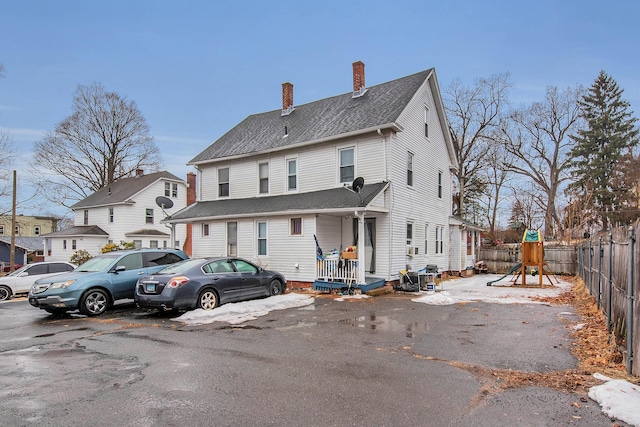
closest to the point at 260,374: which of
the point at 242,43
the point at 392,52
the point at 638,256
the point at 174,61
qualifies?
A: the point at 638,256

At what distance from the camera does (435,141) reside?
19.6 metres

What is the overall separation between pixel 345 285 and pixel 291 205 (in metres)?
4.00

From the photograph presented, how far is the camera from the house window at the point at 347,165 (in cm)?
1571

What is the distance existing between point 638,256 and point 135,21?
2010 centimetres

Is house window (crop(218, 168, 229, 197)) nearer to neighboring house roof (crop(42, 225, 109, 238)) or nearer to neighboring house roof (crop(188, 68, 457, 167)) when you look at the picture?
neighboring house roof (crop(188, 68, 457, 167))

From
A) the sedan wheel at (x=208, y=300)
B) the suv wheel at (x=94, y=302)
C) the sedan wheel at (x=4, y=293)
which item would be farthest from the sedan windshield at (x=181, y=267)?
the sedan wheel at (x=4, y=293)

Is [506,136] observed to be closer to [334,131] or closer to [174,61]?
[334,131]

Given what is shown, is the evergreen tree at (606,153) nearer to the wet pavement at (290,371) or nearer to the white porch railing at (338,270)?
the white porch railing at (338,270)

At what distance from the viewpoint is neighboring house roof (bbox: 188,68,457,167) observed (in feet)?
51.3

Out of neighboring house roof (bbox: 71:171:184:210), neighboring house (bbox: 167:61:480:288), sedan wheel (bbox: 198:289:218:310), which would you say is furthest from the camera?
neighboring house roof (bbox: 71:171:184:210)

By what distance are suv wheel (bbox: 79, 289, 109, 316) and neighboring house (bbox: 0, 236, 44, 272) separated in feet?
123

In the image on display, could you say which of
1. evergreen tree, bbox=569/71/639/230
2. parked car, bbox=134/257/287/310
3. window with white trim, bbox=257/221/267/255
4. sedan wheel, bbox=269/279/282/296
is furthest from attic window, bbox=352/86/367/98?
evergreen tree, bbox=569/71/639/230

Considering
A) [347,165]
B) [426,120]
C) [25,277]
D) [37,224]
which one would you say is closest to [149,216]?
[25,277]

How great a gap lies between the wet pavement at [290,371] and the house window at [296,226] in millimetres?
6282
